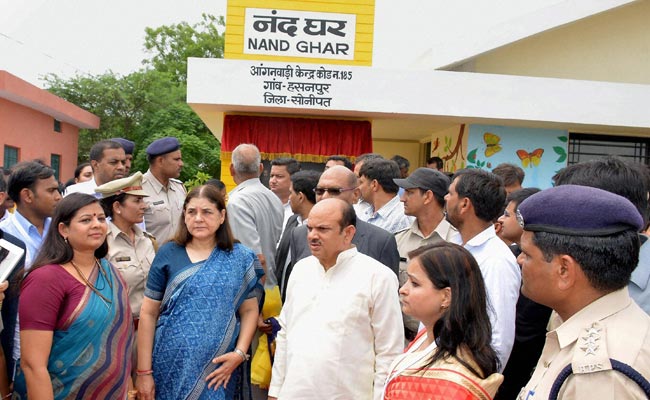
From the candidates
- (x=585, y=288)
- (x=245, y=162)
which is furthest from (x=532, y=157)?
(x=585, y=288)

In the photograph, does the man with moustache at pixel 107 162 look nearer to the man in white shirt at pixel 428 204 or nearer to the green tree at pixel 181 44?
the man in white shirt at pixel 428 204

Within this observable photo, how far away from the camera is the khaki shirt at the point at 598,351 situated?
1.47 metres

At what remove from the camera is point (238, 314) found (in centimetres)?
364

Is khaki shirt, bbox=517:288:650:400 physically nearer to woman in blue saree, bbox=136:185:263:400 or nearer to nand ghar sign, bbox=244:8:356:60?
woman in blue saree, bbox=136:185:263:400

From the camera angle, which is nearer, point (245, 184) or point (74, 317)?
point (74, 317)

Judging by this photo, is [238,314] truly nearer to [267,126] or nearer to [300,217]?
[300,217]

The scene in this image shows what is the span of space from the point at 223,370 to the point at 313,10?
8696 mm

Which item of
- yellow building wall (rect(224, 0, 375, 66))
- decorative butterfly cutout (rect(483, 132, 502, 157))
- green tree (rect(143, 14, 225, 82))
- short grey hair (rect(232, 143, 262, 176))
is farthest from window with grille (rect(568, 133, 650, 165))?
green tree (rect(143, 14, 225, 82))

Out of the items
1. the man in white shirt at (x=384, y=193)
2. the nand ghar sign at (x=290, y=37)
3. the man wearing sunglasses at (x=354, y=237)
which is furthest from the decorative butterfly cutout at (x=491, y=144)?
the man wearing sunglasses at (x=354, y=237)

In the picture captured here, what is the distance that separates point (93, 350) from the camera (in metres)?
3.08

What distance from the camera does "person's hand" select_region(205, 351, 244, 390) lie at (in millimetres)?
3420

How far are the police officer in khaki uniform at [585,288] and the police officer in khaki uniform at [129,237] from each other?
2668 mm

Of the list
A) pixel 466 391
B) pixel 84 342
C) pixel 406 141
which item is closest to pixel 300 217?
pixel 84 342

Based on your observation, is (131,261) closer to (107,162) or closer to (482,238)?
(107,162)
